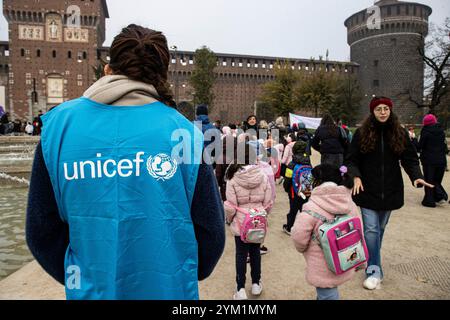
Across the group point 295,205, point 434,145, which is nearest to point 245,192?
point 295,205

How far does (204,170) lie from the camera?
1214 mm

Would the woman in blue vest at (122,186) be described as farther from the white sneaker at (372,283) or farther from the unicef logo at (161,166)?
the white sneaker at (372,283)

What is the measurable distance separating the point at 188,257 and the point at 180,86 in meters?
46.8

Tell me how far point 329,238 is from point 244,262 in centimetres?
103

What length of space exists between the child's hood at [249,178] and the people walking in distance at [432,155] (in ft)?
16.4

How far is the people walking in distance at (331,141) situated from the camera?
19.2 feet

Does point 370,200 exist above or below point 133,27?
below

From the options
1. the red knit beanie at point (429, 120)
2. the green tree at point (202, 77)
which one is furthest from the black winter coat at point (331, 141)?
the green tree at point (202, 77)

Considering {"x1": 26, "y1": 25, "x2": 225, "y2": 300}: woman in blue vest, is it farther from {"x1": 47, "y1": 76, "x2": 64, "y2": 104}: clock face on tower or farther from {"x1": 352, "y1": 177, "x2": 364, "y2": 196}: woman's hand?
{"x1": 47, "y1": 76, "x2": 64, "y2": 104}: clock face on tower

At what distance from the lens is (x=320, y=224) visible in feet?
7.99

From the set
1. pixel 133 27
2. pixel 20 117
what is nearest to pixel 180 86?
pixel 20 117
